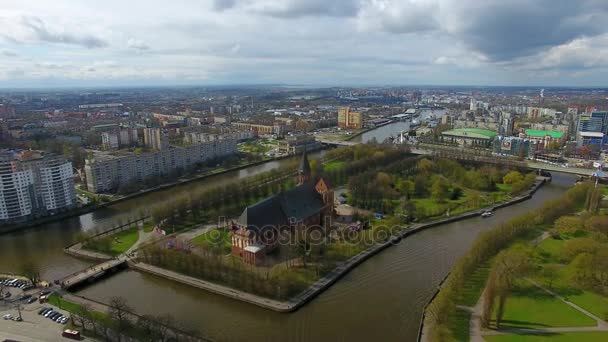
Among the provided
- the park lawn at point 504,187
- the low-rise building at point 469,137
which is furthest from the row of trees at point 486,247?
the low-rise building at point 469,137

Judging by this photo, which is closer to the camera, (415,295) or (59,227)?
(415,295)

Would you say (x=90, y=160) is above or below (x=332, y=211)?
above

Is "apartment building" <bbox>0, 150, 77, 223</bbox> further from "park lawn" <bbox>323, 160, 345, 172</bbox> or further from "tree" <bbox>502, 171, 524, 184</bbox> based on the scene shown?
"tree" <bbox>502, 171, 524, 184</bbox>

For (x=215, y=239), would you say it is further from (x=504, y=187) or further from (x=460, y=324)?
(x=504, y=187)

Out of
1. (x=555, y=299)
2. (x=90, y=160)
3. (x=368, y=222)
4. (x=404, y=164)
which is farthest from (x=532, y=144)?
(x=90, y=160)

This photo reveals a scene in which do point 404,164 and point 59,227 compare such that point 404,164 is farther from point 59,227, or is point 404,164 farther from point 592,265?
point 59,227

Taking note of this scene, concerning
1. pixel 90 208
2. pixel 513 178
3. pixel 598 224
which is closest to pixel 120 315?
pixel 90 208
